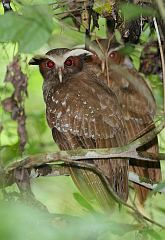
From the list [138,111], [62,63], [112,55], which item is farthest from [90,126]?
[112,55]

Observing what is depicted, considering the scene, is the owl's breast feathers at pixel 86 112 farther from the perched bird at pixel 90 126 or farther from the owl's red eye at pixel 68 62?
the owl's red eye at pixel 68 62

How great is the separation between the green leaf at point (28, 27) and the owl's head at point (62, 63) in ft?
5.18

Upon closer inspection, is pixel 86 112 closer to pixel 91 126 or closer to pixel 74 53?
pixel 91 126

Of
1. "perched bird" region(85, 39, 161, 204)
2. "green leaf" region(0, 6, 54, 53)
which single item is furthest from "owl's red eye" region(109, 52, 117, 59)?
"green leaf" region(0, 6, 54, 53)

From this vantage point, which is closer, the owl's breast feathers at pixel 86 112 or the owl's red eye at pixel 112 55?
the owl's breast feathers at pixel 86 112

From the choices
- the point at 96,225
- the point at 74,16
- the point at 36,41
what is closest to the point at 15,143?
the point at 74,16

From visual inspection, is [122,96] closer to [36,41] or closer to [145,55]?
[145,55]

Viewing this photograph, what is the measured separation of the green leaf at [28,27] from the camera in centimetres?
138

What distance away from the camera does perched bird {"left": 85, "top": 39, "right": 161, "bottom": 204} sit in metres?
3.27

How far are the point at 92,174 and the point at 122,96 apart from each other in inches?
27.2

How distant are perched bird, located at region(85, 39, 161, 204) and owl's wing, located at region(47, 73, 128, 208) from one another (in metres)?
A: 0.39

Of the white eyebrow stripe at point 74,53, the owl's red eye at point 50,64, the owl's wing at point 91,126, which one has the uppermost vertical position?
the white eyebrow stripe at point 74,53

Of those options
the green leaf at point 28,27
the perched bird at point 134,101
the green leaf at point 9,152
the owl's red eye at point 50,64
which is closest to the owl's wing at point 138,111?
the perched bird at point 134,101

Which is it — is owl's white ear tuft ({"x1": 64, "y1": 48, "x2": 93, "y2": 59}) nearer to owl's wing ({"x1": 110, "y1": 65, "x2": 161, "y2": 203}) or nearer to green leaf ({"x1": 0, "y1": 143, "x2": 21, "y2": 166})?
owl's wing ({"x1": 110, "y1": 65, "x2": 161, "y2": 203})
